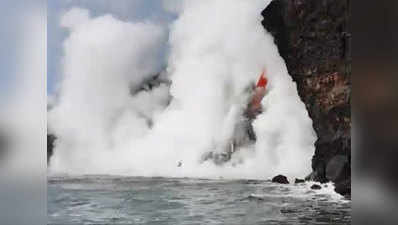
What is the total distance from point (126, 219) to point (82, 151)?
0.50 meters

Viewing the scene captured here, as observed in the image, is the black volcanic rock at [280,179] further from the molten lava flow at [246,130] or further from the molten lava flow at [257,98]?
the molten lava flow at [257,98]

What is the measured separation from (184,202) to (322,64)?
4.03 ft

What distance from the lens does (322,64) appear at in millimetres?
3012

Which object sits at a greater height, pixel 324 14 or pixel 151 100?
pixel 324 14

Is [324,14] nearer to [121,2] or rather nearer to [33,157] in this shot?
[121,2]

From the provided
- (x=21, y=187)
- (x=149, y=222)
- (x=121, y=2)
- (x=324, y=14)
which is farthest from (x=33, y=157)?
(x=324, y=14)

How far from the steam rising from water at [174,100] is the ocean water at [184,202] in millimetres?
70

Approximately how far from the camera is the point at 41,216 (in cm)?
146

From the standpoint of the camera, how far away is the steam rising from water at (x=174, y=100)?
2.84 meters

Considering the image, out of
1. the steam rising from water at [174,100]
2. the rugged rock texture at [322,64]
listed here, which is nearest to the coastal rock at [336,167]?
the rugged rock texture at [322,64]

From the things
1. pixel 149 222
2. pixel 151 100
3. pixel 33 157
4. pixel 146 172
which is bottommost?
pixel 149 222

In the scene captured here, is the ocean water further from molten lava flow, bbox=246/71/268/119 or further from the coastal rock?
molten lava flow, bbox=246/71/268/119

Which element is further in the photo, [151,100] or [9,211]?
[151,100]

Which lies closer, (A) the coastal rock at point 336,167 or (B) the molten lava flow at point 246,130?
(A) the coastal rock at point 336,167
